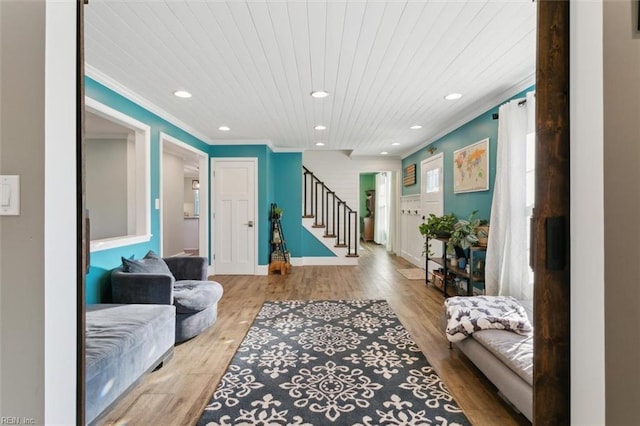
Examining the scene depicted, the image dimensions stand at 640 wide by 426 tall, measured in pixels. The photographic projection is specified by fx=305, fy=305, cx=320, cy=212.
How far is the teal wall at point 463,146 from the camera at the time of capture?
356cm

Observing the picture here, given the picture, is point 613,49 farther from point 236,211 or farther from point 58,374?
point 236,211

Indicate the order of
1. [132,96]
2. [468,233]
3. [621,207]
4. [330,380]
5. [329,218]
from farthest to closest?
[329,218]
[468,233]
[132,96]
[330,380]
[621,207]

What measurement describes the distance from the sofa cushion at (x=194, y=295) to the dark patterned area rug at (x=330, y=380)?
0.51 m

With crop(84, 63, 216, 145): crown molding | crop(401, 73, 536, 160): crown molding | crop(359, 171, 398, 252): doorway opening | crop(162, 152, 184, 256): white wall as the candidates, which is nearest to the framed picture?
crop(401, 73, 536, 160): crown molding

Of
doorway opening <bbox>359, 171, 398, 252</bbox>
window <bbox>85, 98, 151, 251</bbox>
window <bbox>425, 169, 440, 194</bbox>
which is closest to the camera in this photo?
window <bbox>85, 98, 151, 251</bbox>

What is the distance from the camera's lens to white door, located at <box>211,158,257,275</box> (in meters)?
5.42

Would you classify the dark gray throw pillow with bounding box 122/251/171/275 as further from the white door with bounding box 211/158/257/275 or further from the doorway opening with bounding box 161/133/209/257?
the white door with bounding box 211/158/257/275

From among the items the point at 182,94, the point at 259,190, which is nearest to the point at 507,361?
the point at 182,94

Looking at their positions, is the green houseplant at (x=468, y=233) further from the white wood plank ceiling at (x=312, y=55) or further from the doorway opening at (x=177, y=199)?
the doorway opening at (x=177, y=199)

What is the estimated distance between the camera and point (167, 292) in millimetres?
2582

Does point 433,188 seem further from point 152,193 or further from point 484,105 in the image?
point 152,193

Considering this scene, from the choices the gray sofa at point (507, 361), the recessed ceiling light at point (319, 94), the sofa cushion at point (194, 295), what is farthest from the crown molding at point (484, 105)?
the sofa cushion at point (194, 295)

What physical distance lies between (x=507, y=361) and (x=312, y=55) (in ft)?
8.00

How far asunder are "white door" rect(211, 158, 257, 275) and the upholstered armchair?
87.5 inches
